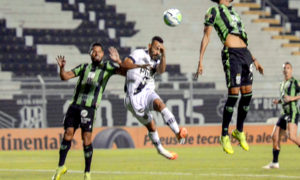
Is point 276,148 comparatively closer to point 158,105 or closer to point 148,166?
point 148,166

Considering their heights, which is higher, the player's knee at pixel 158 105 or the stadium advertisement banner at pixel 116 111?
the player's knee at pixel 158 105

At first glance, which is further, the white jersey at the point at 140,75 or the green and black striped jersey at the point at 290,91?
the green and black striped jersey at the point at 290,91

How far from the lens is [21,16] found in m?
32.0

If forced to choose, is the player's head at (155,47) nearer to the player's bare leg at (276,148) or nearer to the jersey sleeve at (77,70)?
the jersey sleeve at (77,70)

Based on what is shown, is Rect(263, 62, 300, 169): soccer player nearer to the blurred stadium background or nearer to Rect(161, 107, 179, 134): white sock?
Rect(161, 107, 179, 134): white sock

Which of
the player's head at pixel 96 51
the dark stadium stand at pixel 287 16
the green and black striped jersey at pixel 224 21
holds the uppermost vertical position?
the dark stadium stand at pixel 287 16

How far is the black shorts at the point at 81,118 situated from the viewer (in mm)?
12352

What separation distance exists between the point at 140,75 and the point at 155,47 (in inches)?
26.3

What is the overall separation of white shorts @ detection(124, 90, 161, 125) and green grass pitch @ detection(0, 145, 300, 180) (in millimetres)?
1071

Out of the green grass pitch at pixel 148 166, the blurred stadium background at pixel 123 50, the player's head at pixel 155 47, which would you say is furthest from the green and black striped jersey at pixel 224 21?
the blurred stadium background at pixel 123 50

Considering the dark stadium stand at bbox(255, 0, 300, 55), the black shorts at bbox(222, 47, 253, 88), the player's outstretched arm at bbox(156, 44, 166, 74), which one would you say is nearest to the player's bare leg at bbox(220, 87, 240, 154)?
the black shorts at bbox(222, 47, 253, 88)

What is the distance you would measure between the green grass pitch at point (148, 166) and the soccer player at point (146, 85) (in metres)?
1.01

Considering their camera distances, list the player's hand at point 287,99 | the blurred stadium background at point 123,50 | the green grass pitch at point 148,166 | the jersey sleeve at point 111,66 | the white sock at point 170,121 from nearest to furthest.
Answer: the jersey sleeve at point 111,66 → the white sock at point 170,121 → the green grass pitch at point 148,166 → the player's hand at point 287,99 → the blurred stadium background at point 123,50

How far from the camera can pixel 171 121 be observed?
13000 mm
